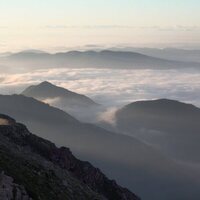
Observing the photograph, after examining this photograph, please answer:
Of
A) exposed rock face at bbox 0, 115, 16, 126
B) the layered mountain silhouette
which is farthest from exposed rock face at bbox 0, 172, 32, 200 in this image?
exposed rock face at bbox 0, 115, 16, 126

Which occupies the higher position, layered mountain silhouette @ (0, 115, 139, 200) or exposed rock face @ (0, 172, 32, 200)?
exposed rock face @ (0, 172, 32, 200)

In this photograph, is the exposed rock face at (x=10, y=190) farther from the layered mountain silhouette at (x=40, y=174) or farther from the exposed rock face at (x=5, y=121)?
the exposed rock face at (x=5, y=121)

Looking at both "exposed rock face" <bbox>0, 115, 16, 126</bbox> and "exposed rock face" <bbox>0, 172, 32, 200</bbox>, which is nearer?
"exposed rock face" <bbox>0, 172, 32, 200</bbox>

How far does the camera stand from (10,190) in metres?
85.3

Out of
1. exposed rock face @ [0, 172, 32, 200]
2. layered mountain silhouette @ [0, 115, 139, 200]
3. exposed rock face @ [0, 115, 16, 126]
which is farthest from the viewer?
exposed rock face @ [0, 115, 16, 126]

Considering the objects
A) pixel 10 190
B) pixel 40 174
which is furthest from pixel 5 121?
pixel 10 190

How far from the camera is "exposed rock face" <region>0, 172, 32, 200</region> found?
82.9m

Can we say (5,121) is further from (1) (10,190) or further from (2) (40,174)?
(1) (10,190)

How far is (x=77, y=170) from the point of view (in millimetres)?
178375

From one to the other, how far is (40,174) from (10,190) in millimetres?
29095

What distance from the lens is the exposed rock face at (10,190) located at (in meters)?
82.9

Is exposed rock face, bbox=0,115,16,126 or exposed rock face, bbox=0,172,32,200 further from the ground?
exposed rock face, bbox=0,172,32,200

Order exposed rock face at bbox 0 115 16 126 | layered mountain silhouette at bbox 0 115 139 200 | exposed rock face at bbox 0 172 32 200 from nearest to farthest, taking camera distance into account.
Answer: exposed rock face at bbox 0 172 32 200 < layered mountain silhouette at bbox 0 115 139 200 < exposed rock face at bbox 0 115 16 126

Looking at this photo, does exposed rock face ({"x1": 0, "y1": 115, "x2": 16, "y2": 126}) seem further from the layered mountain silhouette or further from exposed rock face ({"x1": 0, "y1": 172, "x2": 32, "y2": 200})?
exposed rock face ({"x1": 0, "y1": 172, "x2": 32, "y2": 200})
